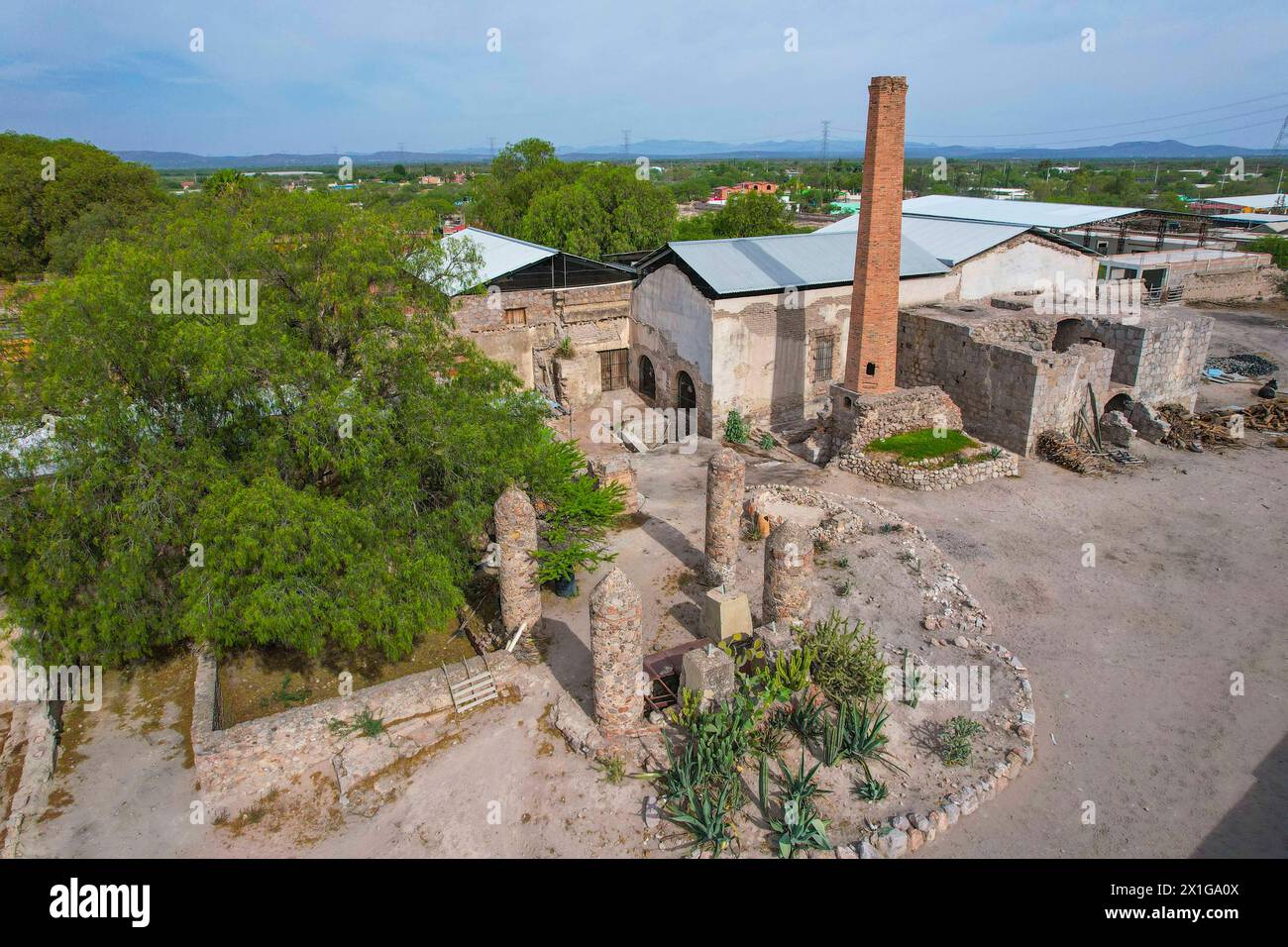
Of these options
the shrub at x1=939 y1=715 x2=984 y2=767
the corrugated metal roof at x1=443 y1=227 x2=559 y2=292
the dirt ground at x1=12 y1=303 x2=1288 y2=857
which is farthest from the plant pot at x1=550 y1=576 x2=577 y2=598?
the corrugated metal roof at x1=443 y1=227 x2=559 y2=292

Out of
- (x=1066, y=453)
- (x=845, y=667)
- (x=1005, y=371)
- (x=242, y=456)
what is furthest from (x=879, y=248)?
(x=242, y=456)

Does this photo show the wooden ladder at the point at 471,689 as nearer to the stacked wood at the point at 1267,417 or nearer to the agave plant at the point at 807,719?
the agave plant at the point at 807,719

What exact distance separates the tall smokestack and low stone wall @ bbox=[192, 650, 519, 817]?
14563mm

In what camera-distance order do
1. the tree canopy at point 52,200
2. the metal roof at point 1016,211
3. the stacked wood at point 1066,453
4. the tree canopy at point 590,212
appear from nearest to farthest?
the stacked wood at point 1066,453 < the metal roof at point 1016,211 < the tree canopy at point 590,212 < the tree canopy at point 52,200

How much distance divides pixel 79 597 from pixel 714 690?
9.32m

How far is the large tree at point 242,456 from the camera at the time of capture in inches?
425

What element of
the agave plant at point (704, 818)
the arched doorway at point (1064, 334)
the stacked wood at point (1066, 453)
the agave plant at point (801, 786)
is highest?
the arched doorway at point (1064, 334)

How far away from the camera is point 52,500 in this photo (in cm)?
1060

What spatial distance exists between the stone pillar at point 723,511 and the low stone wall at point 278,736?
17.8 ft

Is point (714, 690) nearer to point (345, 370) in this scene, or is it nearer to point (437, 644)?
point (437, 644)

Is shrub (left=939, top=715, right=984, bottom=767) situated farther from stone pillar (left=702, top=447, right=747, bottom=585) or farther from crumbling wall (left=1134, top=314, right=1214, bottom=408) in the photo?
crumbling wall (left=1134, top=314, right=1214, bottom=408)

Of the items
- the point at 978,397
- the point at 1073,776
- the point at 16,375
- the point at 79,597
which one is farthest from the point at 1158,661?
the point at 16,375

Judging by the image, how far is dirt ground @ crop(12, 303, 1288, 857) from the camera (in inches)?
396

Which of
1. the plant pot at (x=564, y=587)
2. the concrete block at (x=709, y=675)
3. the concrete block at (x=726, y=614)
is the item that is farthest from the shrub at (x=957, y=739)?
the plant pot at (x=564, y=587)
